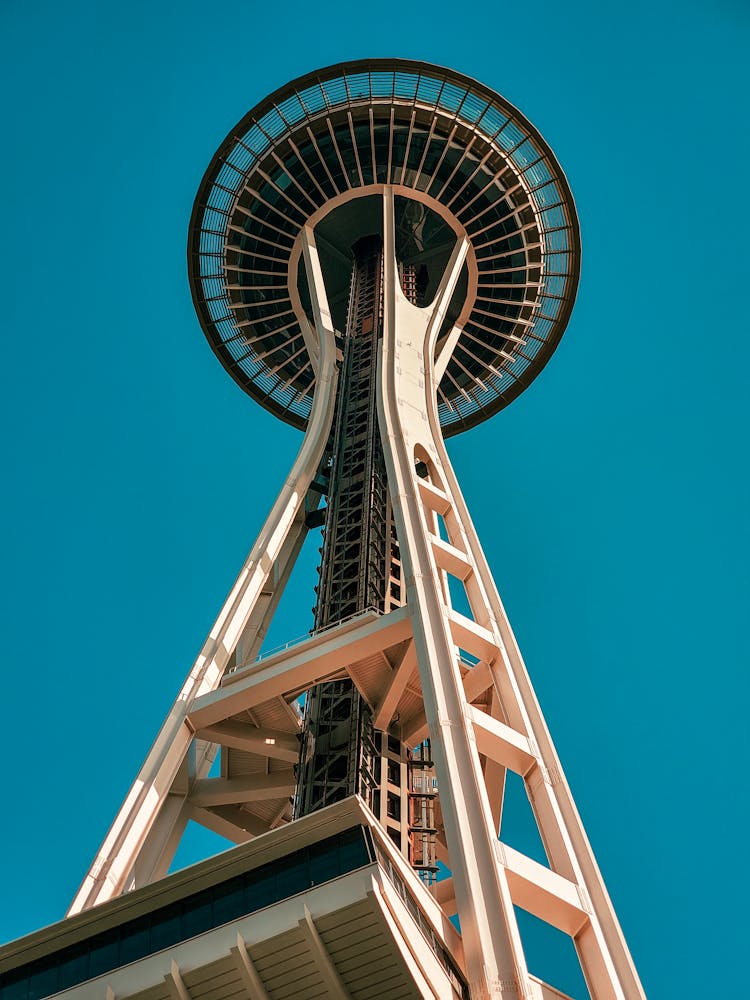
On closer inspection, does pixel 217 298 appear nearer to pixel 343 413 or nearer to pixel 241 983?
pixel 343 413

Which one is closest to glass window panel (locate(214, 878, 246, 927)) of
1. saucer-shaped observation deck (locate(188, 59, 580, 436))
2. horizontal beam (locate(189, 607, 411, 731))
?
horizontal beam (locate(189, 607, 411, 731))

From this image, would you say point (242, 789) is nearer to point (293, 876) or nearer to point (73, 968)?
point (73, 968)

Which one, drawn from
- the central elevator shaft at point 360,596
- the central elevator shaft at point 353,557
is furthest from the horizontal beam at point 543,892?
the central elevator shaft at point 353,557

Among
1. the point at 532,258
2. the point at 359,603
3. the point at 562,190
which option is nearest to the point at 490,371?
the point at 532,258

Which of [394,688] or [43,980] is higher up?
[394,688]

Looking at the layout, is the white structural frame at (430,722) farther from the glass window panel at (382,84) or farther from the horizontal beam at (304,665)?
the glass window panel at (382,84)

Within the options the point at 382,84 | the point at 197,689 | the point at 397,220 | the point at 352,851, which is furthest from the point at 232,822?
the point at 382,84

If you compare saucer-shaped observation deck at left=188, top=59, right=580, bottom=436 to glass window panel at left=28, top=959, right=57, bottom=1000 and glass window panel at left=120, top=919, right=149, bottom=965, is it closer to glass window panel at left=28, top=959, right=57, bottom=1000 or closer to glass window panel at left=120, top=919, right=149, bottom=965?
glass window panel at left=120, top=919, right=149, bottom=965
